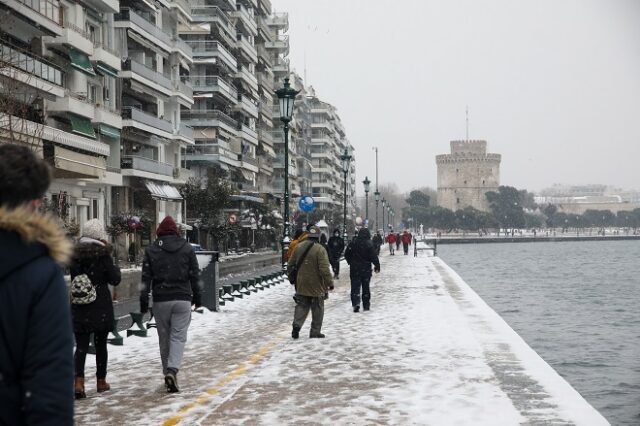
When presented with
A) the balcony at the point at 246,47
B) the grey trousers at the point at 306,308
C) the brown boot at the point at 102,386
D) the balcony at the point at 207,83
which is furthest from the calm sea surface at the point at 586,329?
the balcony at the point at 246,47

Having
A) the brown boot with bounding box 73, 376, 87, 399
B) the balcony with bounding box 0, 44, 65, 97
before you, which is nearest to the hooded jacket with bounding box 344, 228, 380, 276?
the brown boot with bounding box 73, 376, 87, 399

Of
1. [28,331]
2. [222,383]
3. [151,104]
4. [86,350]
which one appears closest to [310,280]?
[222,383]

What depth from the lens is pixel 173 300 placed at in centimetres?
798

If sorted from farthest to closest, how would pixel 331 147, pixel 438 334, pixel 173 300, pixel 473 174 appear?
pixel 473 174 < pixel 331 147 < pixel 438 334 < pixel 173 300

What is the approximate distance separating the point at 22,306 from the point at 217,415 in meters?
4.18

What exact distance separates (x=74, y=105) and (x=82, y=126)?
143 cm

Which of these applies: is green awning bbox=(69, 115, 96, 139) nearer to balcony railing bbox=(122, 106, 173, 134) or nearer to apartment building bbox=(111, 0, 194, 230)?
apartment building bbox=(111, 0, 194, 230)

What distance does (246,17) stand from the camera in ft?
231

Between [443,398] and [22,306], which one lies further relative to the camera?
[443,398]

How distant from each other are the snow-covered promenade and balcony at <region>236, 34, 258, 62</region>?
5609cm

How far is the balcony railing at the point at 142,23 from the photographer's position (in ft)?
140

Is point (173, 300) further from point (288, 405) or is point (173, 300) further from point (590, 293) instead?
point (590, 293)

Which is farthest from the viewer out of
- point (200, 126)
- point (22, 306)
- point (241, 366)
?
point (200, 126)

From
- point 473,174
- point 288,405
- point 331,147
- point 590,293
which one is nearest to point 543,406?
point 288,405
